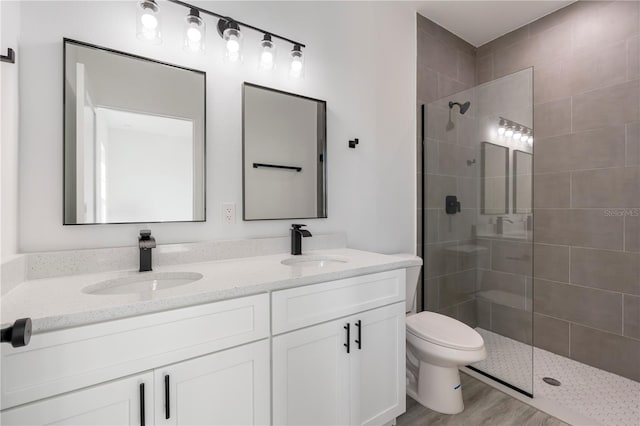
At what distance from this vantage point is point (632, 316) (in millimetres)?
1997

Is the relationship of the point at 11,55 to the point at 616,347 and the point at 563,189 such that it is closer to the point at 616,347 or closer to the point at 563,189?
the point at 563,189

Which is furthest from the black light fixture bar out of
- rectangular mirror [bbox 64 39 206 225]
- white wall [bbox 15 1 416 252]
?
rectangular mirror [bbox 64 39 206 225]

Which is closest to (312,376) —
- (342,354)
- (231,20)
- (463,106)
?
(342,354)

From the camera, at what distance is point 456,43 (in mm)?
2674

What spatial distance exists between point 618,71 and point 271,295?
273 cm

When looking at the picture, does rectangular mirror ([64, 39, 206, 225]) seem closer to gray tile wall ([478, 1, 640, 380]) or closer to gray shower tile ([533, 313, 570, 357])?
gray tile wall ([478, 1, 640, 380])

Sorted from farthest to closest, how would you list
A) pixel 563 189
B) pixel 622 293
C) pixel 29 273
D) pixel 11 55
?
pixel 563 189 → pixel 622 293 → pixel 29 273 → pixel 11 55

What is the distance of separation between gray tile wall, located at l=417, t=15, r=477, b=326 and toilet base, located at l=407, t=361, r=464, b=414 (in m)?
0.71

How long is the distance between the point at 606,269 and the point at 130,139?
10.00ft

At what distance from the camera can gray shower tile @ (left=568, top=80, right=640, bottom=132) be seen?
1993 millimetres

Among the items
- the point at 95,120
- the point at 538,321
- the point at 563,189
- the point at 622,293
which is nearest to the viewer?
the point at 95,120

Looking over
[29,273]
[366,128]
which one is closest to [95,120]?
[29,273]

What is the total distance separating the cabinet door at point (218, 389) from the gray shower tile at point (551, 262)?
239 cm

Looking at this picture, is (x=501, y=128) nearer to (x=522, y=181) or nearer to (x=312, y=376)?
(x=522, y=181)
